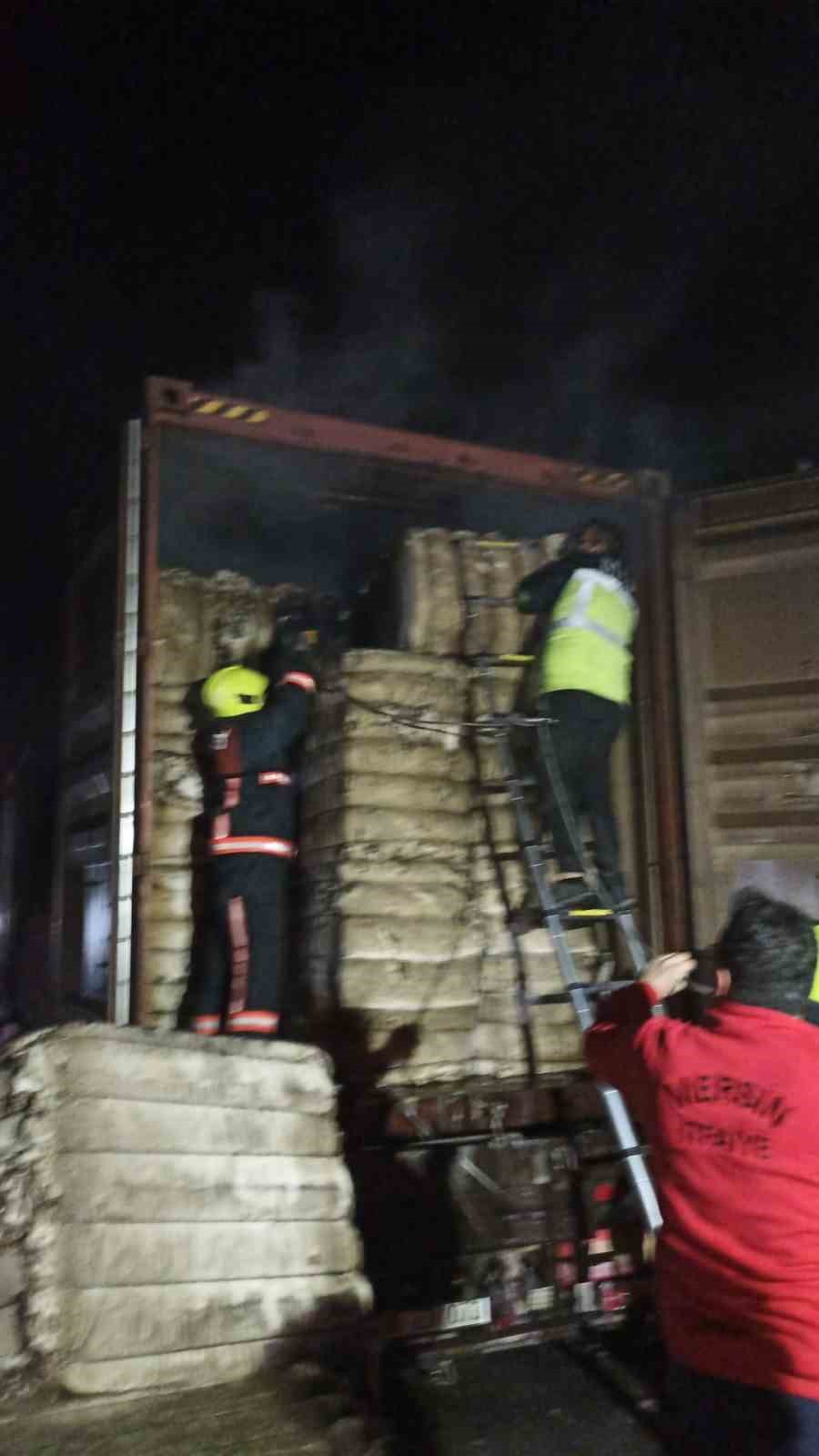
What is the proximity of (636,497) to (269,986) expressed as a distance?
2.82 metres

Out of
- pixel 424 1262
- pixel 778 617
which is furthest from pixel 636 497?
pixel 424 1262

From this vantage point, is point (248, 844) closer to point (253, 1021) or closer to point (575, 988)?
point (253, 1021)

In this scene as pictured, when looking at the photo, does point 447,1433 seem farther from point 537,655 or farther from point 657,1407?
point 537,655

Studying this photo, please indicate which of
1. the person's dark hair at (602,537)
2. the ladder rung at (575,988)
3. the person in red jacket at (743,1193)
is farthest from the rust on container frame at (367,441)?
the person in red jacket at (743,1193)

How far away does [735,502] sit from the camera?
5.13 metres

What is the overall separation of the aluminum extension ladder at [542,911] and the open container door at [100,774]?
5.03ft

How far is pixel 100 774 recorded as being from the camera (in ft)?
17.2

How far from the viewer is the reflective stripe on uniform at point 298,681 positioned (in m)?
4.74

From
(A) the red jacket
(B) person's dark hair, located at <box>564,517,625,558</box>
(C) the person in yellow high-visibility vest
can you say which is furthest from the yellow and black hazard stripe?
(A) the red jacket

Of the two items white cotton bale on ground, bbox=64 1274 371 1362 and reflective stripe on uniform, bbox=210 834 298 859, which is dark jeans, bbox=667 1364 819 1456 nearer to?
white cotton bale on ground, bbox=64 1274 371 1362

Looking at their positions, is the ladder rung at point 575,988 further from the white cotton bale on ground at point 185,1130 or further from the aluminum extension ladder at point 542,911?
the white cotton bale on ground at point 185,1130

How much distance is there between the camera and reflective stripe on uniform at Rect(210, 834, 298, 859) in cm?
461

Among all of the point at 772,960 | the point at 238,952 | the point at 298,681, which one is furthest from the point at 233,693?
the point at 772,960

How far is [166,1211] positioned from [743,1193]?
1466 millimetres
